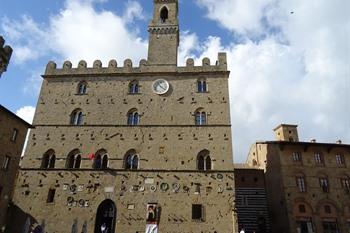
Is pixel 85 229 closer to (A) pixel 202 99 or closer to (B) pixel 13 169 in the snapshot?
(B) pixel 13 169

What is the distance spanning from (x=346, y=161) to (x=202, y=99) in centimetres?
1391

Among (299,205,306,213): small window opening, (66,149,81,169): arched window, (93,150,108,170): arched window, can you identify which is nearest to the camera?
(93,150,108,170): arched window

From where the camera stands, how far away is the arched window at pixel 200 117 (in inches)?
944

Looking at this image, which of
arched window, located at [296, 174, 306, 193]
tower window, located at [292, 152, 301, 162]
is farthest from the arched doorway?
tower window, located at [292, 152, 301, 162]

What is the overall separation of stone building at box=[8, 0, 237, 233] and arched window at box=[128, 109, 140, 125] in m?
0.08

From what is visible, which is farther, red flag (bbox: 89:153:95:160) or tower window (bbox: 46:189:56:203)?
red flag (bbox: 89:153:95:160)

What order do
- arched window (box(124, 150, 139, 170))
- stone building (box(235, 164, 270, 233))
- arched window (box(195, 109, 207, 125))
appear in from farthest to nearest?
stone building (box(235, 164, 270, 233)) → arched window (box(195, 109, 207, 125)) → arched window (box(124, 150, 139, 170))

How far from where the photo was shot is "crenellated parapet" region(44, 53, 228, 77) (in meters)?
25.8

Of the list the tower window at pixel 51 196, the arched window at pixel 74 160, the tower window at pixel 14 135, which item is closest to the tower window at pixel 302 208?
the arched window at pixel 74 160

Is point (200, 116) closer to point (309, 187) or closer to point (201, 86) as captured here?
point (201, 86)

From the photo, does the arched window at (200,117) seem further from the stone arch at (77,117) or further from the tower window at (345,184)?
the tower window at (345,184)

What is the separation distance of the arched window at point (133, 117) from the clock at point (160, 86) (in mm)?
2411

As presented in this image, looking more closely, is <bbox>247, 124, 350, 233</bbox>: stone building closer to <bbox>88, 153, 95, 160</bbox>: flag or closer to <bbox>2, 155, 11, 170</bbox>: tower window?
<bbox>88, 153, 95, 160</bbox>: flag

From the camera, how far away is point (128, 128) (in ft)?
78.4
